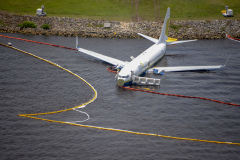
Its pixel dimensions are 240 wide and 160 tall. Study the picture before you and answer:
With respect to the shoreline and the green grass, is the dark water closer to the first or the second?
the shoreline

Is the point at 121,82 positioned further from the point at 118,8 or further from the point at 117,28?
the point at 118,8

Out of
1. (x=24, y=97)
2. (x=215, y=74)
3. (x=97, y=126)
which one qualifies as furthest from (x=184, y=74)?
(x=24, y=97)

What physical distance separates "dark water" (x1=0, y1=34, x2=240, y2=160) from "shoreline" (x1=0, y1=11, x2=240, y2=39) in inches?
1049

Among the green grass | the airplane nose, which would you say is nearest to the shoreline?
the green grass

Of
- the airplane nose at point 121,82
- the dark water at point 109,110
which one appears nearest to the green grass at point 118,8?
the dark water at point 109,110

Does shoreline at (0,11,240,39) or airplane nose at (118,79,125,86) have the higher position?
shoreline at (0,11,240,39)

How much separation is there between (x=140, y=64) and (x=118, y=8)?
83.9 m

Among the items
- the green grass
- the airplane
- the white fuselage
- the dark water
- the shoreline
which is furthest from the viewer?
the green grass

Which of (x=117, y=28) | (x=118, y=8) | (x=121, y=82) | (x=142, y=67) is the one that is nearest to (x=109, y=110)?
(x=121, y=82)

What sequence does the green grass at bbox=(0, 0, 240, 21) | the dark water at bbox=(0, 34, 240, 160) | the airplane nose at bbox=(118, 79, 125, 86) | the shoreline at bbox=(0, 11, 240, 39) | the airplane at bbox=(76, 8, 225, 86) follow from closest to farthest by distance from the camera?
1. the dark water at bbox=(0, 34, 240, 160)
2. the airplane nose at bbox=(118, 79, 125, 86)
3. the airplane at bbox=(76, 8, 225, 86)
4. the shoreline at bbox=(0, 11, 240, 39)
5. the green grass at bbox=(0, 0, 240, 21)

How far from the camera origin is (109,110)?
84.6 meters

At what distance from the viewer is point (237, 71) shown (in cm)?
11488

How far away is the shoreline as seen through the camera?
156 metres

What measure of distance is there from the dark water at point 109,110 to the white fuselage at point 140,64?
3.24 m
